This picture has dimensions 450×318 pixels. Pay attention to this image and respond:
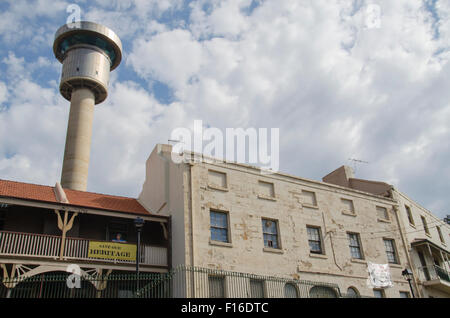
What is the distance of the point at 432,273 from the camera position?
25.7 m

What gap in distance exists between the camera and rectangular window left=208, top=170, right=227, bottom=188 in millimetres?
20905

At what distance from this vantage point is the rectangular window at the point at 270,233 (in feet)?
69.0

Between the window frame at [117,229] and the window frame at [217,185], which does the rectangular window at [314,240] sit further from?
the window frame at [117,229]

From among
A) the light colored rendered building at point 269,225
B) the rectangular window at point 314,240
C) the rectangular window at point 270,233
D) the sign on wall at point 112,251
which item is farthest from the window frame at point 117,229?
the rectangular window at point 314,240

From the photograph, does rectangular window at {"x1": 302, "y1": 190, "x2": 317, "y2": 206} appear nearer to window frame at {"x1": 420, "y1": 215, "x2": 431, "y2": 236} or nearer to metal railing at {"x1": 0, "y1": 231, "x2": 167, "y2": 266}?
metal railing at {"x1": 0, "y1": 231, "x2": 167, "y2": 266}

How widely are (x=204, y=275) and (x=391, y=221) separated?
14.4 m

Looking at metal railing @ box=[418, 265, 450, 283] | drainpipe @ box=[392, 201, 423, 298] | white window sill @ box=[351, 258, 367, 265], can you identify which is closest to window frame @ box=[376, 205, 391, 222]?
drainpipe @ box=[392, 201, 423, 298]

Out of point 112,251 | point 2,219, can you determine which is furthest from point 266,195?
point 2,219

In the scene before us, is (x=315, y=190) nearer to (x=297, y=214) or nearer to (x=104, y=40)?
(x=297, y=214)

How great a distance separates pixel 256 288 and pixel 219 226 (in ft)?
11.0

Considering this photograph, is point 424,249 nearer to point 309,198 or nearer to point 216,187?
point 309,198

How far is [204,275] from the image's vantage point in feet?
58.9
